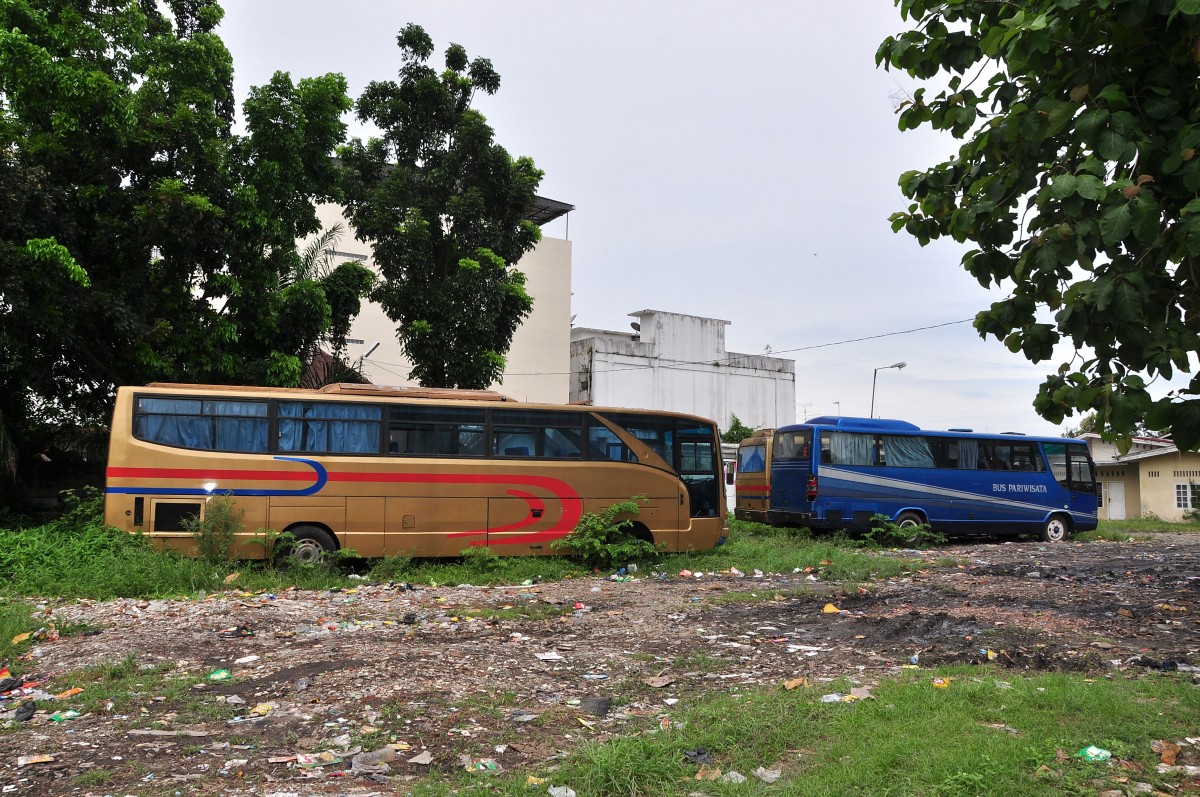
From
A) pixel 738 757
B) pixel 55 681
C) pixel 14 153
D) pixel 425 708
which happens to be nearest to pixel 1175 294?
pixel 738 757

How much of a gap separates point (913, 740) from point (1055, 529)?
57.4 ft

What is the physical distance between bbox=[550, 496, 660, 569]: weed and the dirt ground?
1.06 meters

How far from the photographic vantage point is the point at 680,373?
133 ft

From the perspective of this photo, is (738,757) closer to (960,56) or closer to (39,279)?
(960,56)

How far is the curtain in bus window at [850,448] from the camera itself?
677 inches

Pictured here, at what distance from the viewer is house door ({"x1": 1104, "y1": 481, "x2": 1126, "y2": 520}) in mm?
32906

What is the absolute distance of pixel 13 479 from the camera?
14.2 meters

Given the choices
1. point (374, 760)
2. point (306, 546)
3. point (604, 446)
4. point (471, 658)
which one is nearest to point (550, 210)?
point (604, 446)

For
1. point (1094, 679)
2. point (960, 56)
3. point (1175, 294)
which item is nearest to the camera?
point (1175, 294)

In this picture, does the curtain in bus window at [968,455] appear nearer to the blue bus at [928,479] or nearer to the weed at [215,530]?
the blue bus at [928,479]

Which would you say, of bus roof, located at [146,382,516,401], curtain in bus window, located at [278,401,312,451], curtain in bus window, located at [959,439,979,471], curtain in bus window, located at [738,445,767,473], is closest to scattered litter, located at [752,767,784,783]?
curtain in bus window, located at [278,401,312,451]

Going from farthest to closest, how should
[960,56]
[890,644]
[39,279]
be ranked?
[39,279], [890,644], [960,56]

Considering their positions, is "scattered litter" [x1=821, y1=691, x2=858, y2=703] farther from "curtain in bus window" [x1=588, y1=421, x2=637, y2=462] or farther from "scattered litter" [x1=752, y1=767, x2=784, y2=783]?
"curtain in bus window" [x1=588, y1=421, x2=637, y2=462]

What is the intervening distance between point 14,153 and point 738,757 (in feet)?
44.9
